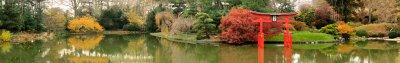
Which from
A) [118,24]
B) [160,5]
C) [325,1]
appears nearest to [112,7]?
[118,24]

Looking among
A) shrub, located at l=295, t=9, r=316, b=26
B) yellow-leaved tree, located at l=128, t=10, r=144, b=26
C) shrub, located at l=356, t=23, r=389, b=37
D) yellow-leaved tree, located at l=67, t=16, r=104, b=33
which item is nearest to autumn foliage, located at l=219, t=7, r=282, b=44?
shrub, located at l=356, t=23, r=389, b=37

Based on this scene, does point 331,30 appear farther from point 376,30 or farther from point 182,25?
point 182,25

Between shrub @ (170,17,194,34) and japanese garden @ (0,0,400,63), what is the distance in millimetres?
76

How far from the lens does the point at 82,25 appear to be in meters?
46.4

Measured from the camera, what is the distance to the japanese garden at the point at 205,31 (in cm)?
1806

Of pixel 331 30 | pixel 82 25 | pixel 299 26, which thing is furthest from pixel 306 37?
pixel 82 25

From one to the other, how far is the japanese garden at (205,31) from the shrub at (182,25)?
8 cm

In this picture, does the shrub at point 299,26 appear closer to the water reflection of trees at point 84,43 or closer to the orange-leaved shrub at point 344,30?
the orange-leaved shrub at point 344,30

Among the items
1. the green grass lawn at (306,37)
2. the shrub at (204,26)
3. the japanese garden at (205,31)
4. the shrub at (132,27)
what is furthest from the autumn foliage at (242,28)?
the shrub at (132,27)

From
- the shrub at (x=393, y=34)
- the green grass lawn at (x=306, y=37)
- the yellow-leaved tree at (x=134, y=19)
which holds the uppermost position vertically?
the yellow-leaved tree at (x=134, y=19)

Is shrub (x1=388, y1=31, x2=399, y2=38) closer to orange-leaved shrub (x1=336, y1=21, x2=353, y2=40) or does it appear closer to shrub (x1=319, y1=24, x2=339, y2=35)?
orange-leaved shrub (x1=336, y1=21, x2=353, y2=40)

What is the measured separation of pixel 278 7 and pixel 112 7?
69.4 feet

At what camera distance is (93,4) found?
5494 centimetres

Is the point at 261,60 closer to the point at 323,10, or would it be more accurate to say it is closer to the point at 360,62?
the point at 360,62
